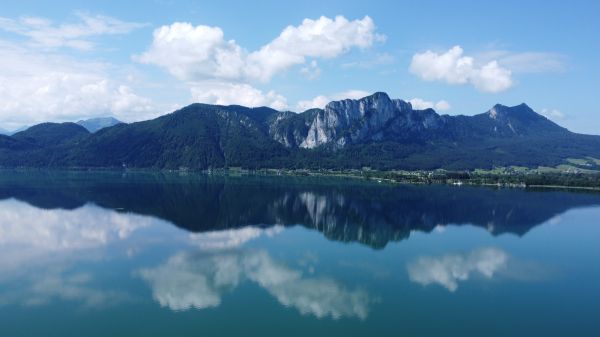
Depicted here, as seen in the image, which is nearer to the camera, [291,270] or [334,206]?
[291,270]

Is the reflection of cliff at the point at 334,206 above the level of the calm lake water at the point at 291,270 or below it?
above

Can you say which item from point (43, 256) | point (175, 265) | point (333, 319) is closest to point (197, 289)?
point (175, 265)

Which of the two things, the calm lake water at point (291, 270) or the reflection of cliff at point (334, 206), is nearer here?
the calm lake water at point (291, 270)

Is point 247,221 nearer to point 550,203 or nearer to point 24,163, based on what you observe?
point 550,203

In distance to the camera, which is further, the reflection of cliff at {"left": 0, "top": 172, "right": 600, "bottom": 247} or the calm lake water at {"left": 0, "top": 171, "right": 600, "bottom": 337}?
the reflection of cliff at {"left": 0, "top": 172, "right": 600, "bottom": 247}
